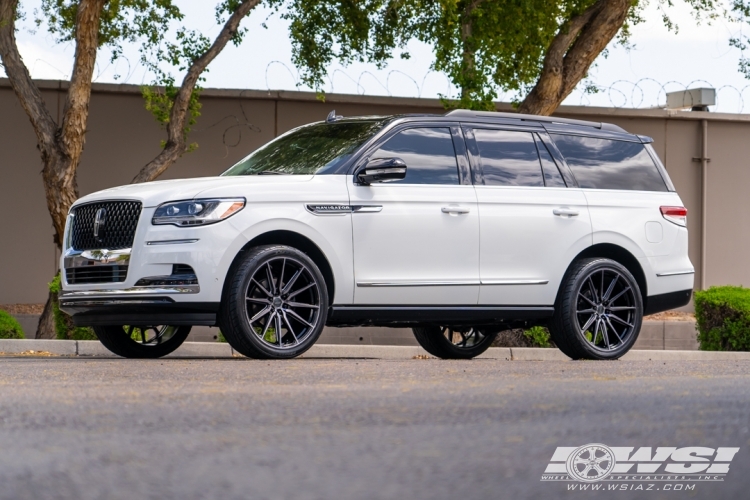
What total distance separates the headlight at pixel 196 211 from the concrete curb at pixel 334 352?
12.9ft

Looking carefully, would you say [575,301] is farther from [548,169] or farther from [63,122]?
[63,122]

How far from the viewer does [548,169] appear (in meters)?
10.0

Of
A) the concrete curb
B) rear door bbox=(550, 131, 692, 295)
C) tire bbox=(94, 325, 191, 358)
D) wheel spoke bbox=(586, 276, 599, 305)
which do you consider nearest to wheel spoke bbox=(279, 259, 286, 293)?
tire bbox=(94, 325, 191, 358)

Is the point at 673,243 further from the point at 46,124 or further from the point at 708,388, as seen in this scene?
the point at 46,124

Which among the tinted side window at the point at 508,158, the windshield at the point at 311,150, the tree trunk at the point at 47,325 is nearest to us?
the windshield at the point at 311,150

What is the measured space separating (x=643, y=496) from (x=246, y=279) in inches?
204

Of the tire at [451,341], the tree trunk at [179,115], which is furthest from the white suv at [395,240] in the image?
the tree trunk at [179,115]

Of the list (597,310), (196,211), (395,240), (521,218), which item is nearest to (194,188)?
(196,211)

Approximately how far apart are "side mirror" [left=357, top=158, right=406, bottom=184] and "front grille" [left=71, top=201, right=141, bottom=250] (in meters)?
1.71

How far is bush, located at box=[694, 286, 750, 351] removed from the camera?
14.3 metres

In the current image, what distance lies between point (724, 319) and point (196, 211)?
8.53m

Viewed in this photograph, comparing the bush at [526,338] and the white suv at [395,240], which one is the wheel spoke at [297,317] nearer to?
the white suv at [395,240]

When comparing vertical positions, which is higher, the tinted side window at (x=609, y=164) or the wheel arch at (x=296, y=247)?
the tinted side window at (x=609, y=164)

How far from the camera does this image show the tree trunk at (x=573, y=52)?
54.6 ft
